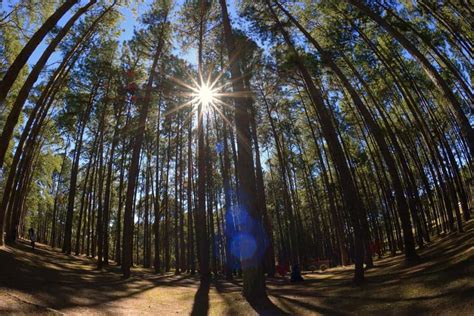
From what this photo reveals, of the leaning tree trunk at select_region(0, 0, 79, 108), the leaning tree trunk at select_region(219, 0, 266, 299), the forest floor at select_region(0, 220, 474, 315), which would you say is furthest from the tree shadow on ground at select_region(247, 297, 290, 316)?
the leaning tree trunk at select_region(0, 0, 79, 108)

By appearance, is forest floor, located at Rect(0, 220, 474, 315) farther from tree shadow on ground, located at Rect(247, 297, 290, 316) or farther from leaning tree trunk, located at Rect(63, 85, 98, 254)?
leaning tree trunk, located at Rect(63, 85, 98, 254)

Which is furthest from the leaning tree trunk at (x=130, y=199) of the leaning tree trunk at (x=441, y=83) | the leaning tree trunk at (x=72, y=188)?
the leaning tree trunk at (x=441, y=83)

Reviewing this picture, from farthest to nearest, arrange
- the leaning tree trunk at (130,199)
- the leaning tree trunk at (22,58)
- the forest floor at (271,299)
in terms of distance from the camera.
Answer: the leaning tree trunk at (130,199)
the forest floor at (271,299)
the leaning tree trunk at (22,58)

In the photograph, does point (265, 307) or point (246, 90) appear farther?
point (246, 90)

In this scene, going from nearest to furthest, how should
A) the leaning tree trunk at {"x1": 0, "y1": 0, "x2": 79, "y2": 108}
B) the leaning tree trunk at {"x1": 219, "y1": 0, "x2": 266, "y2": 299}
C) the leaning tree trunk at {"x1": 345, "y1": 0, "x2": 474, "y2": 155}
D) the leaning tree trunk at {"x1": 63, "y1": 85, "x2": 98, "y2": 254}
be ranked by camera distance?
the leaning tree trunk at {"x1": 0, "y1": 0, "x2": 79, "y2": 108} → the leaning tree trunk at {"x1": 219, "y1": 0, "x2": 266, "y2": 299} → the leaning tree trunk at {"x1": 345, "y1": 0, "x2": 474, "y2": 155} → the leaning tree trunk at {"x1": 63, "y1": 85, "x2": 98, "y2": 254}

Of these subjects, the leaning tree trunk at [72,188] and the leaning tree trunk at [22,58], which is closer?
the leaning tree trunk at [22,58]

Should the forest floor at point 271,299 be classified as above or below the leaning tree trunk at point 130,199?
below

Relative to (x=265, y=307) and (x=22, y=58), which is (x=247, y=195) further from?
(x=22, y=58)

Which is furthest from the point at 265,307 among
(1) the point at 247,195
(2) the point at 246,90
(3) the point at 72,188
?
(3) the point at 72,188

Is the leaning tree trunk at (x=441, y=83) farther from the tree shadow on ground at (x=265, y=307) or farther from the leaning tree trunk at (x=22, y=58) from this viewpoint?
the leaning tree trunk at (x=22, y=58)

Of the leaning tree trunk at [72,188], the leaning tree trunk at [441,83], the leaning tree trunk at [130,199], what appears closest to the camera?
the leaning tree trunk at [441,83]

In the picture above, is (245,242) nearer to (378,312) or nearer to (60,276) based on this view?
(378,312)

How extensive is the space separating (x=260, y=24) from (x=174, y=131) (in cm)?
1050

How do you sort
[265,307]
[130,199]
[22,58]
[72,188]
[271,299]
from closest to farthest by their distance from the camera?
[22,58] → [265,307] → [271,299] → [130,199] → [72,188]
